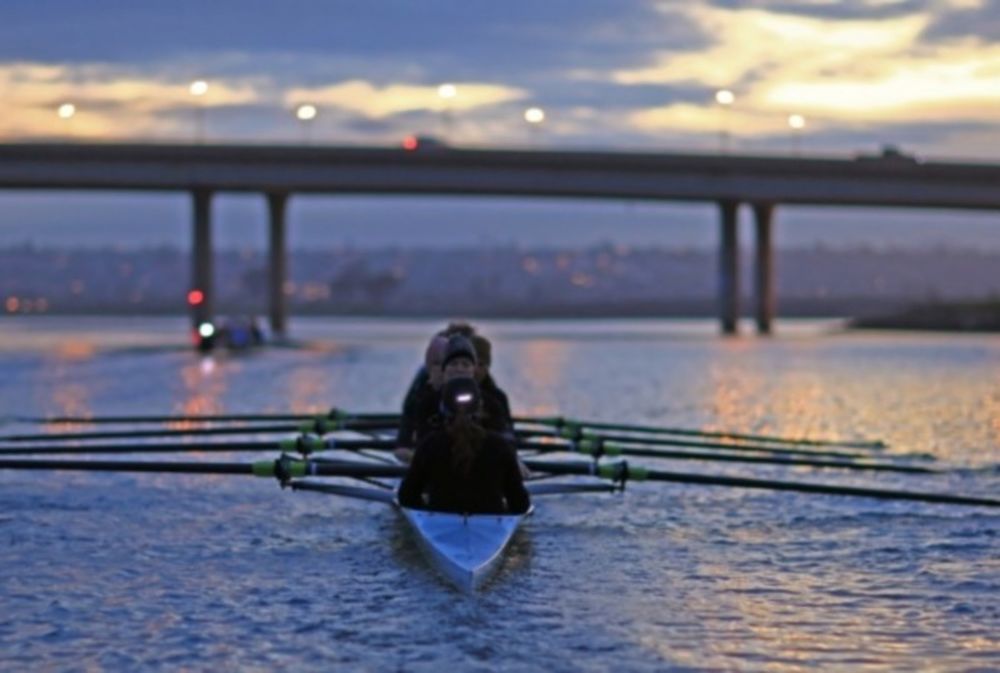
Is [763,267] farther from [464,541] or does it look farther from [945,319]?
[464,541]

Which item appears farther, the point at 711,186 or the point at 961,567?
the point at 711,186

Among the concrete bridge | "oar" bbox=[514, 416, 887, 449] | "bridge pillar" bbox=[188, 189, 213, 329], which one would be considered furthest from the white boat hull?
"bridge pillar" bbox=[188, 189, 213, 329]

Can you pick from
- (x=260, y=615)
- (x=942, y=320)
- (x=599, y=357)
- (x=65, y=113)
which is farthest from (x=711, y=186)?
(x=260, y=615)

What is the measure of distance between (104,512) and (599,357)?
1903 inches

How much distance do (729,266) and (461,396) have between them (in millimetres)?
81400

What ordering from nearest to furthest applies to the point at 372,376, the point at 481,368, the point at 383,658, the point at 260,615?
the point at 383,658, the point at 260,615, the point at 481,368, the point at 372,376

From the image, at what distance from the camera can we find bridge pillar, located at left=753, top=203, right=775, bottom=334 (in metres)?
91.0

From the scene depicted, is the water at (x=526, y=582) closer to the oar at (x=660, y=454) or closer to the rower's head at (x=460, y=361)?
the oar at (x=660, y=454)

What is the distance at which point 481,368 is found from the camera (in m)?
15.8

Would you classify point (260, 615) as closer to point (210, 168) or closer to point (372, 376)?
point (372, 376)

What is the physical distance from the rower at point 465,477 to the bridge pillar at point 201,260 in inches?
2681

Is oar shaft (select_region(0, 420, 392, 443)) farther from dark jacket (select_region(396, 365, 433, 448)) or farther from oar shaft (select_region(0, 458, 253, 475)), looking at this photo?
oar shaft (select_region(0, 458, 253, 475))

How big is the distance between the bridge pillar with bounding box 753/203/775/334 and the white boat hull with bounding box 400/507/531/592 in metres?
75.3

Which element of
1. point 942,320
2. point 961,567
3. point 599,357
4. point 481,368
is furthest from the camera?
point 942,320
